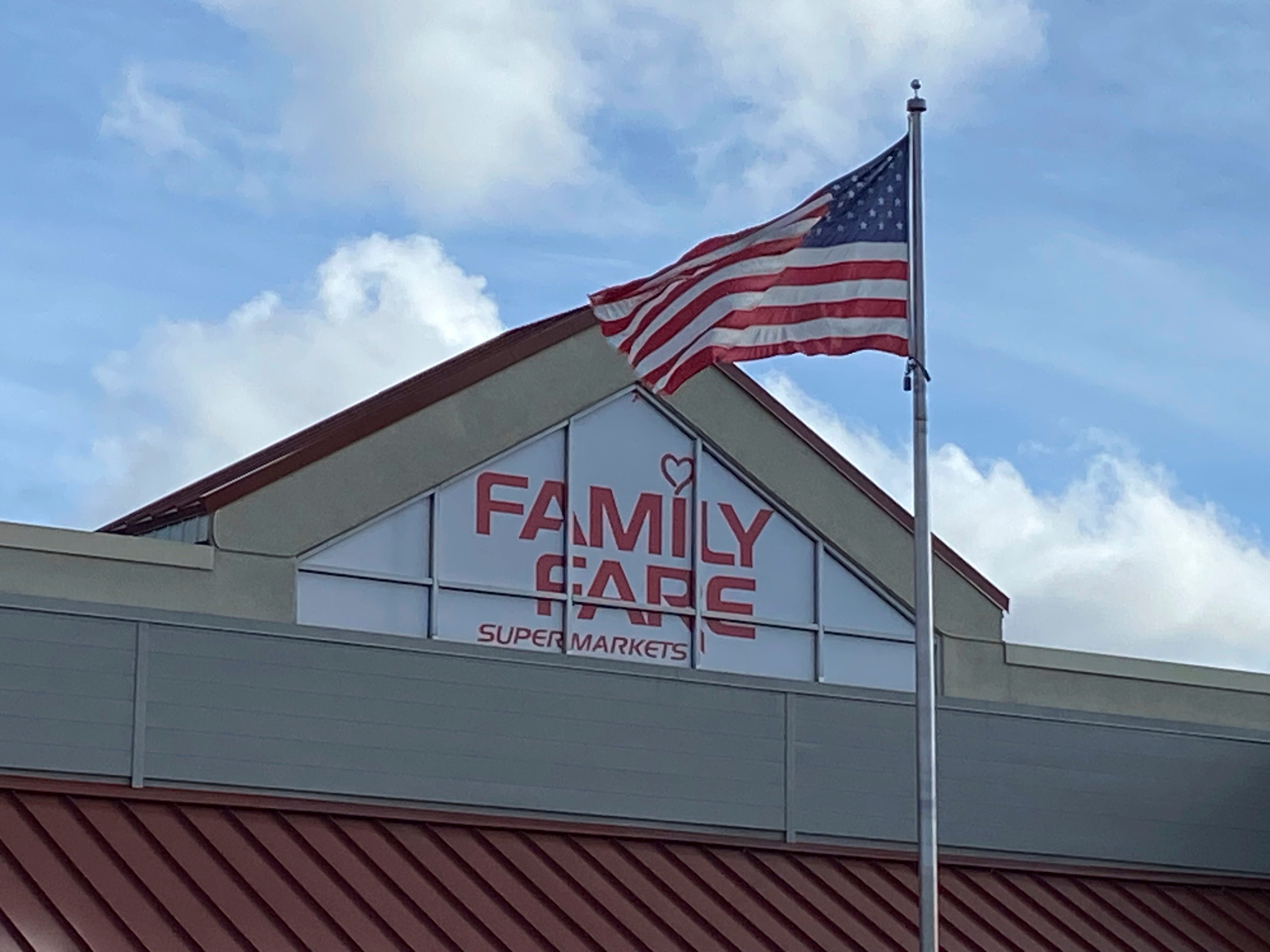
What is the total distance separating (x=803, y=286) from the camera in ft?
44.5

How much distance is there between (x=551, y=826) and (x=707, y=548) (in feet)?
18.4

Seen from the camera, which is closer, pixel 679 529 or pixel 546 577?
pixel 546 577

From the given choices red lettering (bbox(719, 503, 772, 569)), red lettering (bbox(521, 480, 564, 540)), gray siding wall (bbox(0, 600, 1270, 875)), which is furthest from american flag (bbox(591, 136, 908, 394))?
red lettering (bbox(719, 503, 772, 569))

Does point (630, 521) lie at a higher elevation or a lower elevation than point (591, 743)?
higher

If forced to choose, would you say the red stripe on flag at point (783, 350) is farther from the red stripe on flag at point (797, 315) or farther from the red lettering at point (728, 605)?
the red lettering at point (728, 605)

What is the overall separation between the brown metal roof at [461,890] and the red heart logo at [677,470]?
497 centimetres

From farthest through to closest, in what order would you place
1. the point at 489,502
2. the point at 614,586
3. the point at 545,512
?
1. the point at 614,586
2. the point at 545,512
3. the point at 489,502

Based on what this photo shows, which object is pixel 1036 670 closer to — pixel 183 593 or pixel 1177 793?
pixel 1177 793

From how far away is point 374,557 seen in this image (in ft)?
65.3

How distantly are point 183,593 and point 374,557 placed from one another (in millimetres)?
1963

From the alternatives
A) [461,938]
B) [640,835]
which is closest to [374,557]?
[640,835]

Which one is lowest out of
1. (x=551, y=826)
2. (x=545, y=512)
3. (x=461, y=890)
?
(x=461, y=890)

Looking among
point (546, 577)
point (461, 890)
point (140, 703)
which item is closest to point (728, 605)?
point (546, 577)

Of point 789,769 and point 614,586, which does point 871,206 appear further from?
point 614,586
